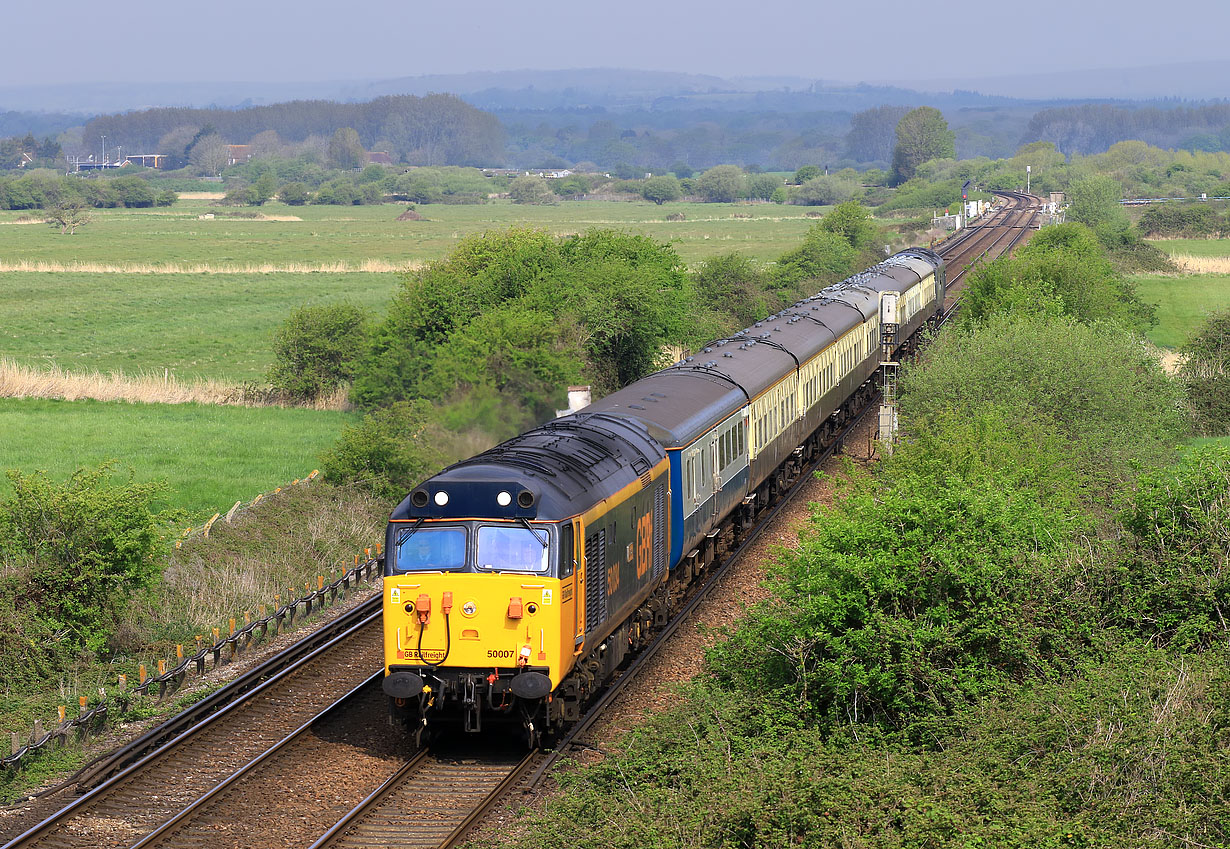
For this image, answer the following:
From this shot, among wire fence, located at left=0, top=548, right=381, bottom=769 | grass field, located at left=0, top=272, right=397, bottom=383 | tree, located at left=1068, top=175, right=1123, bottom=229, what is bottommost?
grass field, located at left=0, top=272, right=397, bottom=383

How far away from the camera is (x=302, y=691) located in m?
21.3

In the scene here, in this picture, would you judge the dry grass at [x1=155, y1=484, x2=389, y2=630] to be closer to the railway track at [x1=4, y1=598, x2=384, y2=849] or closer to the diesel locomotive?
the railway track at [x1=4, y1=598, x2=384, y2=849]

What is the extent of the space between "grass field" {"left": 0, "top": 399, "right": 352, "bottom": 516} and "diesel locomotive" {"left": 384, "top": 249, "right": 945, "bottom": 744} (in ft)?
53.9

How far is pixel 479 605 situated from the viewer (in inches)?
669

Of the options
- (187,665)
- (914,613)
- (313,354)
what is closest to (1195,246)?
(313,354)

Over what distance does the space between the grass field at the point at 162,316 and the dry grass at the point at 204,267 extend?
283cm

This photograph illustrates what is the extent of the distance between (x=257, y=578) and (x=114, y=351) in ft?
156

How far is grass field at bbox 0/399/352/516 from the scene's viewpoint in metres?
39.1

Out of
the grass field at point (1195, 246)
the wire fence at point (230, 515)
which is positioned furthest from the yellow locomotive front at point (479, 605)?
the grass field at point (1195, 246)

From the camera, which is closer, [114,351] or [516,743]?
[516,743]

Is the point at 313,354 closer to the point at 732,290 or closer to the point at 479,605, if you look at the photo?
the point at 732,290

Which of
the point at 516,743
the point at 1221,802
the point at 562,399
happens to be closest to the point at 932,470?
the point at 516,743

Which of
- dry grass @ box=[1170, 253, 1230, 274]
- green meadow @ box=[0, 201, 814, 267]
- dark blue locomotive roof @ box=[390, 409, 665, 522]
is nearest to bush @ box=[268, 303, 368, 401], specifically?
dark blue locomotive roof @ box=[390, 409, 665, 522]

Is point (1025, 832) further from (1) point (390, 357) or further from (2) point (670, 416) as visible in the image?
(1) point (390, 357)
